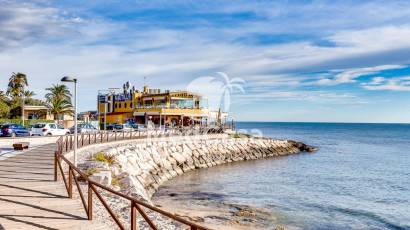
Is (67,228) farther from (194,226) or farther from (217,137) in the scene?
(217,137)

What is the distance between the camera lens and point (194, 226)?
5.88 m

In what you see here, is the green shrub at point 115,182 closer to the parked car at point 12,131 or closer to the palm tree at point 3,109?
the parked car at point 12,131

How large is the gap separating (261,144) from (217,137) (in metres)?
8.28

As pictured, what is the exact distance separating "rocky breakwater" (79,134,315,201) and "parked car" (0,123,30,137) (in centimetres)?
1382

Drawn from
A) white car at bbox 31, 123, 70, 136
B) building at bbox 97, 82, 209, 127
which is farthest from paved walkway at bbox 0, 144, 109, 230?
building at bbox 97, 82, 209, 127

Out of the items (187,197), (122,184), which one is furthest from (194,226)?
(187,197)

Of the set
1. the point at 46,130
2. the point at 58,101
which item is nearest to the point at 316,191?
the point at 46,130

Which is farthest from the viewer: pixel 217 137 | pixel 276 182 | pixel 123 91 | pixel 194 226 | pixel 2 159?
pixel 123 91

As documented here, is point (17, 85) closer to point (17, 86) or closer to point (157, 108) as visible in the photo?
point (17, 86)

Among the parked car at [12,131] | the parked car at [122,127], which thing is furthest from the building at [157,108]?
the parked car at [12,131]

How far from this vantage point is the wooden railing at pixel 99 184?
24.1ft

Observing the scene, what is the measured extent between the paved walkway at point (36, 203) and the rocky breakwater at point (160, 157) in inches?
112

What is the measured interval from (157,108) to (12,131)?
25.0m

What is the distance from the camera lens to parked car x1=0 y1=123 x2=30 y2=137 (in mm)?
38594
